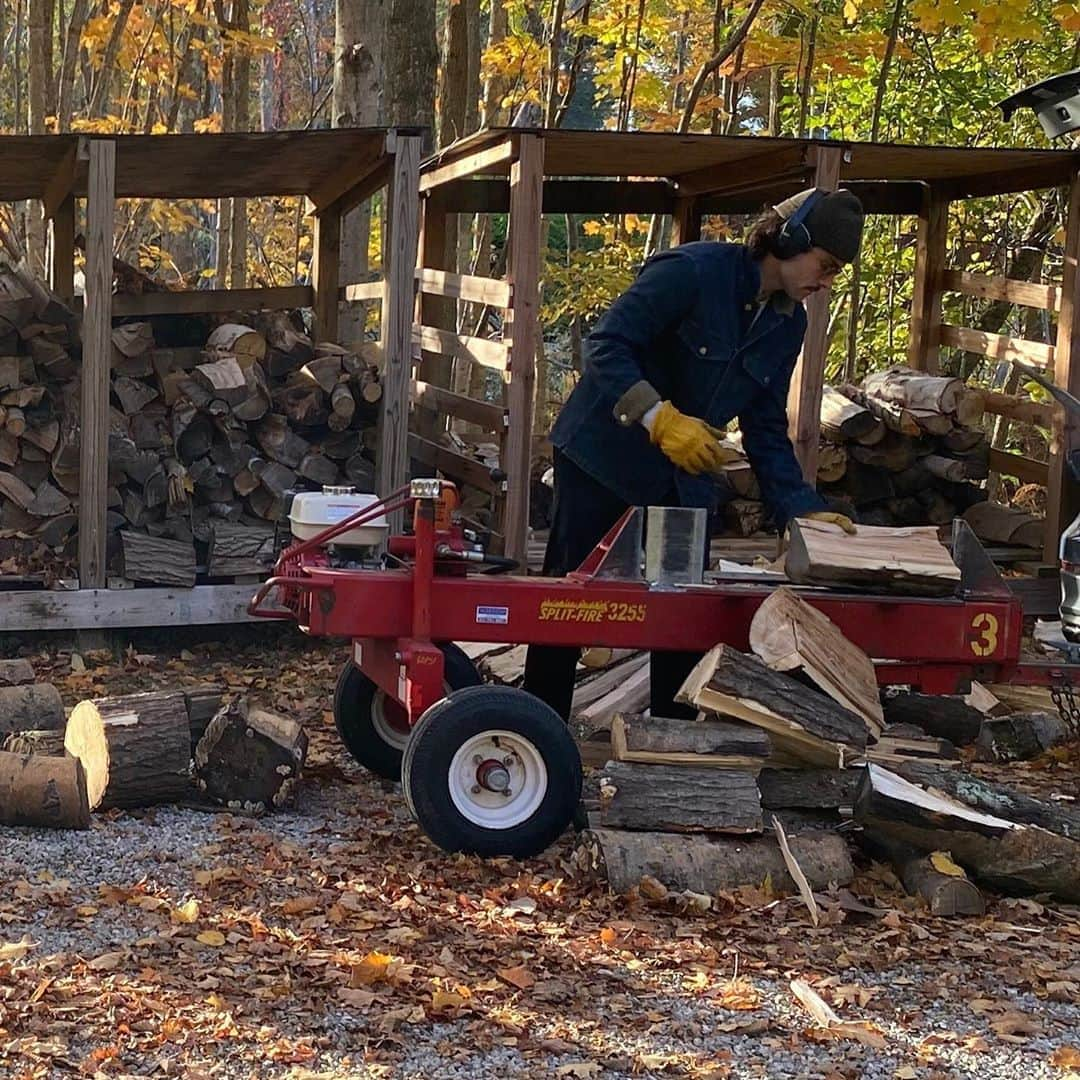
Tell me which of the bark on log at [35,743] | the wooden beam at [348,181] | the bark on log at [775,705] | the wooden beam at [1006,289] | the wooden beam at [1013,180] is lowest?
the bark on log at [35,743]

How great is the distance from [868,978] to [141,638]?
16.8ft

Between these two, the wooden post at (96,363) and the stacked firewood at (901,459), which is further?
the stacked firewood at (901,459)

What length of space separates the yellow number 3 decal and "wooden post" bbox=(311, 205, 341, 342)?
17.3ft

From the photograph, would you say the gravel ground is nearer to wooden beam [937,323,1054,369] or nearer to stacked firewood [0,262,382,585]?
stacked firewood [0,262,382,585]

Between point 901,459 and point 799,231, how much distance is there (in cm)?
485

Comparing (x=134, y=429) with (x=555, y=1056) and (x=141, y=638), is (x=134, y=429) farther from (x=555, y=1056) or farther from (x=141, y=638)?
(x=555, y=1056)

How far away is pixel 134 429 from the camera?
8398 millimetres

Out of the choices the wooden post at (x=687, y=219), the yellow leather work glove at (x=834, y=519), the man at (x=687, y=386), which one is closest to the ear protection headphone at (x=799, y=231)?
the man at (x=687, y=386)

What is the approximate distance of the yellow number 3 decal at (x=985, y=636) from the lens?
532 cm

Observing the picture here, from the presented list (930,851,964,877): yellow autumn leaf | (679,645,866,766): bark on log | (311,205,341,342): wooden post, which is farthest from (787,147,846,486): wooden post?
(930,851,964,877): yellow autumn leaf

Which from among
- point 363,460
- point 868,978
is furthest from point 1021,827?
point 363,460

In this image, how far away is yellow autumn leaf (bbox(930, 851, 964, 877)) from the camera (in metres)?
4.84

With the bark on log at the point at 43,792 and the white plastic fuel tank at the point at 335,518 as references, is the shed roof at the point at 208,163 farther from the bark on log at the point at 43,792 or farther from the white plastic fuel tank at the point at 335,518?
the bark on log at the point at 43,792

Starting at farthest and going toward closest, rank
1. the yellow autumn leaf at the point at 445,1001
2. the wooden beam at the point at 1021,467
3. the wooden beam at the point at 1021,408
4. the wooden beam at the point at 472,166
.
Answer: the wooden beam at the point at 1021,467 < the wooden beam at the point at 1021,408 < the wooden beam at the point at 472,166 < the yellow autumn leaf at the point at 445,1001
